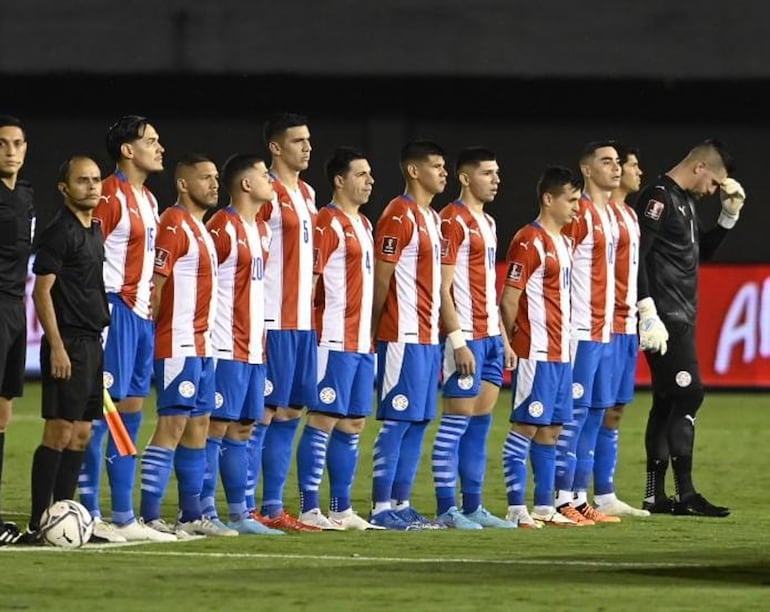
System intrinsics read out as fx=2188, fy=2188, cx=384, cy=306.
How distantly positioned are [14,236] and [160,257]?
0.87 meters

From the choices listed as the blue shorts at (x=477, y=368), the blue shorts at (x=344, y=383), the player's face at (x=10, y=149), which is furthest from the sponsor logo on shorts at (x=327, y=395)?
the player's face at (x=10, y=149)

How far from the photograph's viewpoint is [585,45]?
24.5 metres

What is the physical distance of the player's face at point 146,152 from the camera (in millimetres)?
10703

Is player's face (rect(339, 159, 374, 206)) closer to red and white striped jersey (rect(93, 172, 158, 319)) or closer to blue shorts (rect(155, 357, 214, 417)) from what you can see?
red and white striped jersey (rect(93, 172, 158, 319))

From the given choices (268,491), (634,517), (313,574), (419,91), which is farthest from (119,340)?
(419,91)

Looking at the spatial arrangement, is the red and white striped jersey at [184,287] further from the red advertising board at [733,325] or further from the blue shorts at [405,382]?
the red advertising board at [733,325]

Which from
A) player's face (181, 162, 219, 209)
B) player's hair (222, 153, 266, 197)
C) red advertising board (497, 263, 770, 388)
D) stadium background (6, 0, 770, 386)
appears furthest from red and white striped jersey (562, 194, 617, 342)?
stadium background (6, 0, 770, 386)

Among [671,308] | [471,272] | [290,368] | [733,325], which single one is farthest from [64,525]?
[733,325]

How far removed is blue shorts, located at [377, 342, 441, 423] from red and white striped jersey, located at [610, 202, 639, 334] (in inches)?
73.6

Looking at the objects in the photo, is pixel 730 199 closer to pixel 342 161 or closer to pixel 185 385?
pixel 342 161

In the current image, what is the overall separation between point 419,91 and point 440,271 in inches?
601

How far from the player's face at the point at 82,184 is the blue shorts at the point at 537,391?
290 cm

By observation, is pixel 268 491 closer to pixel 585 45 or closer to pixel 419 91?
pixel 585 45

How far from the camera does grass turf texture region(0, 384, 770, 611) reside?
8062mm
